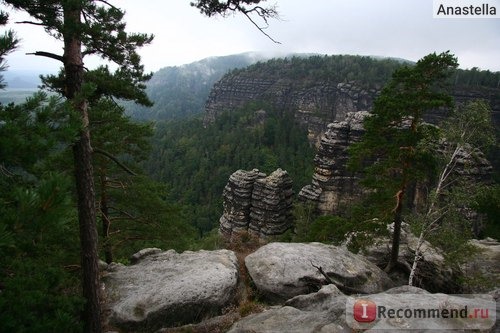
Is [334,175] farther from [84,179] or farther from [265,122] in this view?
[265,122]

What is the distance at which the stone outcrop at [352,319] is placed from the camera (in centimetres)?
652

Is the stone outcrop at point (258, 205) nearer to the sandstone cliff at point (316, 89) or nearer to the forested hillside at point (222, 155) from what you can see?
the forested hillside at point (222, 155)

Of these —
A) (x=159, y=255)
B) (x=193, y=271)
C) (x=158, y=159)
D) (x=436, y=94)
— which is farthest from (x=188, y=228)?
(x=158, y=159)

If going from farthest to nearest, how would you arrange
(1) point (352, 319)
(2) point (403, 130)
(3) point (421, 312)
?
(2) point (403, 130), (3) point (421, 312), (1) point (352, 319)

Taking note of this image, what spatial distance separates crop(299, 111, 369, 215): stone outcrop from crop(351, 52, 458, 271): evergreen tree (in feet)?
103

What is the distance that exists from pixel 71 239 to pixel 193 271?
3735mm

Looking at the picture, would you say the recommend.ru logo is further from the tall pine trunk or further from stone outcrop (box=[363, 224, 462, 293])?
stone outcrop (box=[363, 224, 462, 293])

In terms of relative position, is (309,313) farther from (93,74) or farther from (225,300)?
(93,74)

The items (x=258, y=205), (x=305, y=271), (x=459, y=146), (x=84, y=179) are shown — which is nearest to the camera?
(x=84, y=179)

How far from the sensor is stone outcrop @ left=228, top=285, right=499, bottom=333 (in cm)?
652

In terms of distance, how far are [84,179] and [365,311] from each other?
21.0ft

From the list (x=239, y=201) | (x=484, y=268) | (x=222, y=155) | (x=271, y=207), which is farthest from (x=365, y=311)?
(x=222, y=155)

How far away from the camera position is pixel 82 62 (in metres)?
6.36

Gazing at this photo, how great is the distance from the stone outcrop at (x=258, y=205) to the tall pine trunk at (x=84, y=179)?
32.9 meters
